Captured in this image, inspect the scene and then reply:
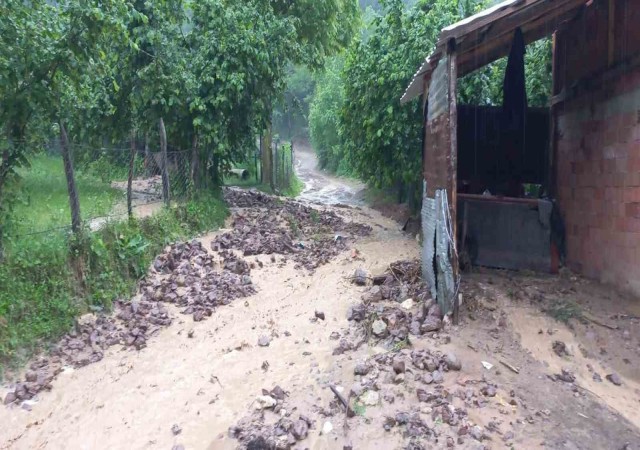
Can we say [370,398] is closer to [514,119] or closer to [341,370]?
[341,370]

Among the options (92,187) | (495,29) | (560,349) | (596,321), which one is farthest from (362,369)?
(92,187)

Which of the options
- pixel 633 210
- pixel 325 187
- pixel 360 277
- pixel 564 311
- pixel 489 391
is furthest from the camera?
pixel 325 187

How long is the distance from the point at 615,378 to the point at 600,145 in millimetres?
2972

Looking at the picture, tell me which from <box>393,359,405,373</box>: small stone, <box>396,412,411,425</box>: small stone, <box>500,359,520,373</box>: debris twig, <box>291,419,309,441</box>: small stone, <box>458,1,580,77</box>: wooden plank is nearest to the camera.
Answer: <box>396,412,411,425</box>: small stone

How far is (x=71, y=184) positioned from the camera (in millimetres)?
6898

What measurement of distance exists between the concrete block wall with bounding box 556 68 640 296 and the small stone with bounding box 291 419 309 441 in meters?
3.86

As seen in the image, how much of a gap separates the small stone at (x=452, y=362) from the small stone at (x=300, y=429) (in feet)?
4.16

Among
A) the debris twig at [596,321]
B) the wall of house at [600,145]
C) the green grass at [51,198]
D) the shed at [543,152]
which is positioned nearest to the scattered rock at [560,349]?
the debris twig at [596,321]

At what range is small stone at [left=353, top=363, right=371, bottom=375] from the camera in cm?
479

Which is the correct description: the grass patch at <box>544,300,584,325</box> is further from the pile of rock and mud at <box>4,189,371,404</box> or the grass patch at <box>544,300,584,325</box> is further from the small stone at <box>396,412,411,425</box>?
the pile of rock and mud at <box>4,189,371,404</box>

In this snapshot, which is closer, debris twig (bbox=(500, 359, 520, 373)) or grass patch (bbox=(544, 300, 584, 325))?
debris twig (bbox=(500, 359, 520, 373))

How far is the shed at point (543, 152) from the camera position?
5699mm

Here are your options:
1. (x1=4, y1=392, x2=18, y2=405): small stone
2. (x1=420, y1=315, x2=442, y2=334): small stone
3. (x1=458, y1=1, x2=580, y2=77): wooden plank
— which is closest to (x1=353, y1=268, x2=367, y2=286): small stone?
(x1=420, y1=315, x2=442, y2=334): small stone

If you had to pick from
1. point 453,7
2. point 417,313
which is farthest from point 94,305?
point 453,7
